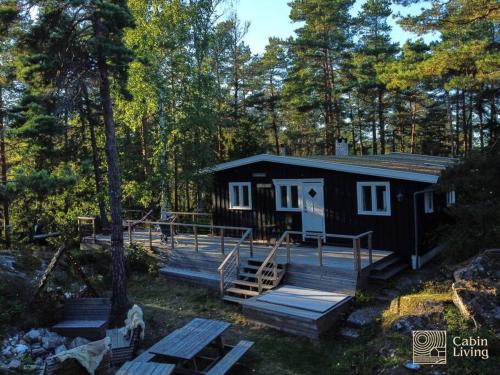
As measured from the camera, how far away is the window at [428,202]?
12570 millimetres

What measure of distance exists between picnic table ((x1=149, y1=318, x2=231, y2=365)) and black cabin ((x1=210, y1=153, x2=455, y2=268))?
5.72m

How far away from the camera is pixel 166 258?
46.2ft

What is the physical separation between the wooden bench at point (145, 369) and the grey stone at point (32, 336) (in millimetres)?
3064

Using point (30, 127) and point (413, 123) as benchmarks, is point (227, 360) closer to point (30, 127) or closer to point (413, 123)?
point (30, 127)

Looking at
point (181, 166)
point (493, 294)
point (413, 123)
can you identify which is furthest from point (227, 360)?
point (413, 123)

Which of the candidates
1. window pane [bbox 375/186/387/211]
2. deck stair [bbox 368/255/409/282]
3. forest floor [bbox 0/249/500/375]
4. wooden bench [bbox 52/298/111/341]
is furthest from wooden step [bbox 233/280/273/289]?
window pane [bbox 375/186/387/211]

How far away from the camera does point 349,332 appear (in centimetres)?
876

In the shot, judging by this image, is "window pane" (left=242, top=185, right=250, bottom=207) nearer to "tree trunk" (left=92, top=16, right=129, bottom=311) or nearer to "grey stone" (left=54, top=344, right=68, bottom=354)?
"tree trunk" (left=92, top=16, right=129, bottom=311)

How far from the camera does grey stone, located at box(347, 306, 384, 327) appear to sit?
884 cm

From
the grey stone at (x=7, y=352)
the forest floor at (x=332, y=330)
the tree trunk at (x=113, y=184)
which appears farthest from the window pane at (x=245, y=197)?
the grey stone at (x=7, y=352)

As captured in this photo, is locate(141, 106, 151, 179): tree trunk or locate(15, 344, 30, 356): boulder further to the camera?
locate(141, 106, 151, 179): tree trunk
